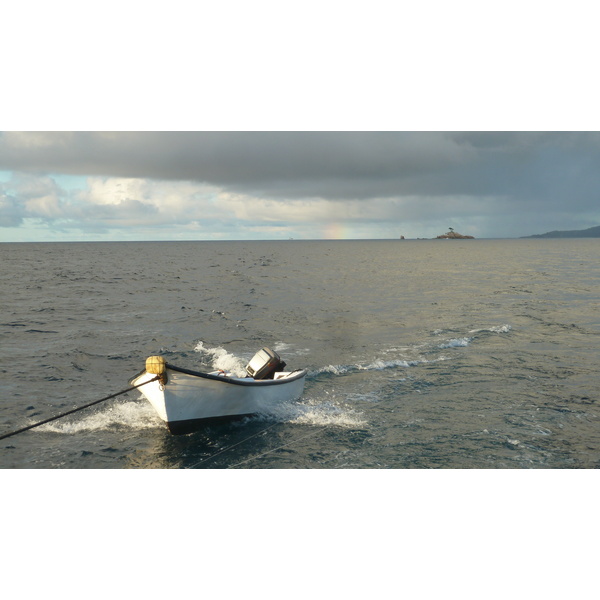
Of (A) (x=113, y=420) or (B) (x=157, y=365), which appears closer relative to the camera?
(B) (x=157, y=365)

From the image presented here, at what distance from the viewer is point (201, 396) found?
13.4 m

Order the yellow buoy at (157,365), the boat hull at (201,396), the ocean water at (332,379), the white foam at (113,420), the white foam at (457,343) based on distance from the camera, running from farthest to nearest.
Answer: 1. the white foam at (457,343)
2. the white foam at (113,420)
3. the boat hull at (201,396)
4. the ocean water at (332,379)
5. the yellow buoy at (157,365)

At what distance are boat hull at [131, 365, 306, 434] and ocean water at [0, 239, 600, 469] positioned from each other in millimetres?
481

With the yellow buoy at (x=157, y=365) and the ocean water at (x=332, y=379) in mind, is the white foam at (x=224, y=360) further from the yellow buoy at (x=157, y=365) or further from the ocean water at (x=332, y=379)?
the yellow buoy at (x=157, y=365)

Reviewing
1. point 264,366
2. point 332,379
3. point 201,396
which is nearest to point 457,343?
point 332,379

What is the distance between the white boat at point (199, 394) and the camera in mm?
12820

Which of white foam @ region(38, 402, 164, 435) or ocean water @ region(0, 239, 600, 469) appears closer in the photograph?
ocean water @ region(0, 239, 600, 469)

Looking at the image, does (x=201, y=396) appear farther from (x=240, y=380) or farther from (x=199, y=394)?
(x=240, y=380)

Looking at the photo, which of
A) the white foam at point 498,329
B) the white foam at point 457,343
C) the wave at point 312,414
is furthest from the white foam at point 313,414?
the white foam at point 498,329

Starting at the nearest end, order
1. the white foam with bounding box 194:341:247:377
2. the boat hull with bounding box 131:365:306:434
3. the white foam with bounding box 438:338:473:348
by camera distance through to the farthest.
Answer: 1. the boat hull with bounding box 131:365:306:434
2. the white foam with bounding box 194:341:247:377
3. the white foam with bounding box 438:338:473:348

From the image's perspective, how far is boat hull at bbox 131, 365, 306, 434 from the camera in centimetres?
1300

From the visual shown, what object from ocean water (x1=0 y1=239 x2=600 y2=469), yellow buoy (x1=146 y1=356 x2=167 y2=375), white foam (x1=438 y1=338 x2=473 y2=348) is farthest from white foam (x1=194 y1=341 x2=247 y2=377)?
white foam (x1=438 y1=338 x2=473 y2=348)

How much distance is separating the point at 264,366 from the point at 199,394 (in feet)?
10.4

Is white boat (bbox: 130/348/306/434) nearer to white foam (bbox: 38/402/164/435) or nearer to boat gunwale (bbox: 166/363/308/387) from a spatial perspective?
boat gunwale (bbox: 166/363/308/387)
